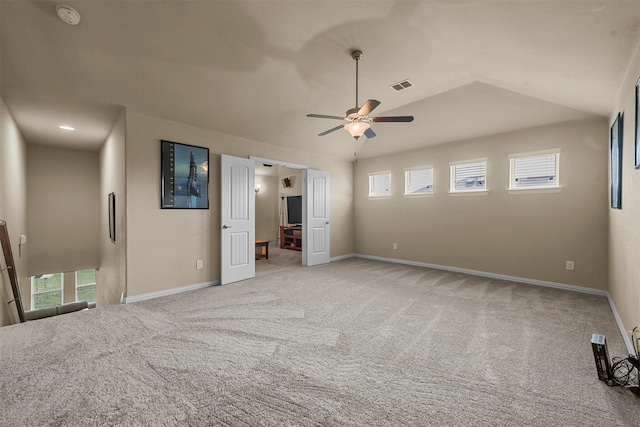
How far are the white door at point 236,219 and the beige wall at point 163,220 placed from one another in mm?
150

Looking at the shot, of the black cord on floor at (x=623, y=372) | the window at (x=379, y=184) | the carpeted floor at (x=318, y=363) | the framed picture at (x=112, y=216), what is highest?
the window at (x=379, y=184)

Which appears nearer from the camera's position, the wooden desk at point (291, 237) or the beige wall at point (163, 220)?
the beige wall at point (163, 220)

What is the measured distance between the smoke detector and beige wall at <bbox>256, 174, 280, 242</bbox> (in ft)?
24.3

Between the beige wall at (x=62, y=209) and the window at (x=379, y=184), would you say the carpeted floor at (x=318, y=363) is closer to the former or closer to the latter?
the window at (x=379, y=184)

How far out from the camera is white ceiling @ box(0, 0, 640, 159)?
221 cm

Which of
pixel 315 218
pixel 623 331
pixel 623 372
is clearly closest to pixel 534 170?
pixel 623 331

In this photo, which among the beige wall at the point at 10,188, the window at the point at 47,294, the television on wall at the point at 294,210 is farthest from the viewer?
the television on wall at the point at 294,210

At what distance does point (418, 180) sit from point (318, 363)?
4764 millimetres

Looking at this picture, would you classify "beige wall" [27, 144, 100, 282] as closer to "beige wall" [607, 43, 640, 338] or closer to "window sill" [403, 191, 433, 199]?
"window sill" [403, 191, 433, 199]

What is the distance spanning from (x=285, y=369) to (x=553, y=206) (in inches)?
185

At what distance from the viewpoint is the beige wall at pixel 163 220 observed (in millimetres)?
3555

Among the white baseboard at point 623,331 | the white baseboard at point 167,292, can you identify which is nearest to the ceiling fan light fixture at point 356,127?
the white baseboard at point 623,331

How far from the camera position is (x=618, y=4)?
70.2 inches

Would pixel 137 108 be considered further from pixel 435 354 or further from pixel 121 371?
pixel 435 354
